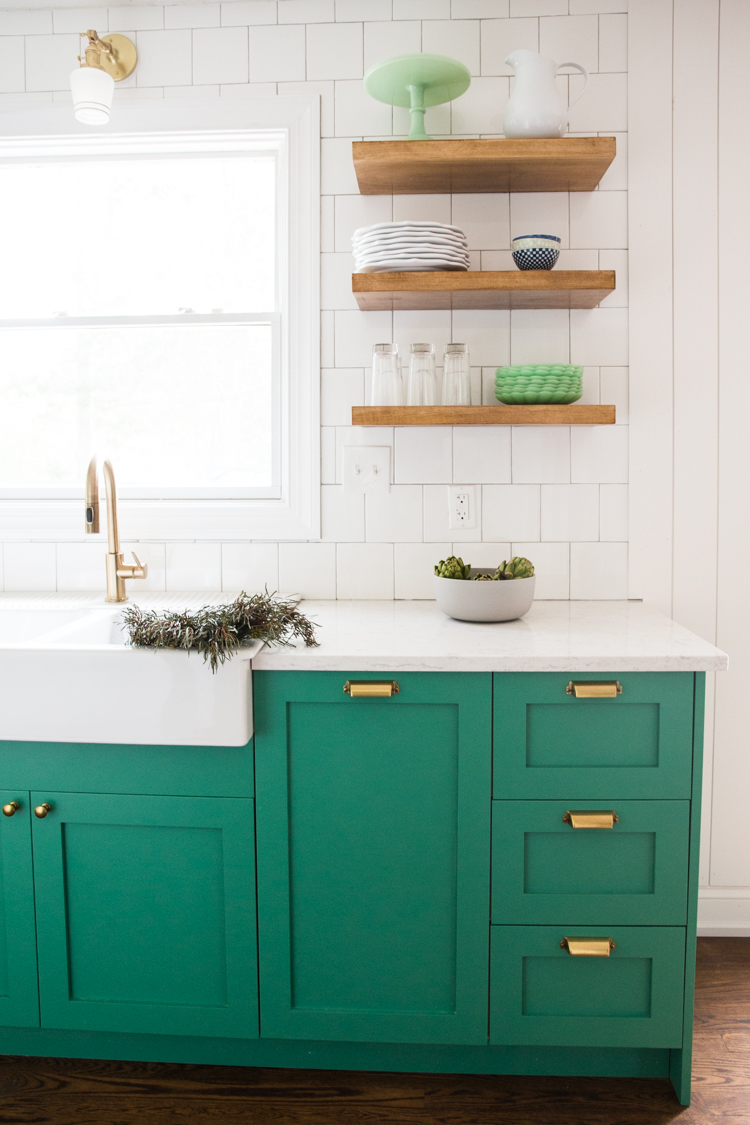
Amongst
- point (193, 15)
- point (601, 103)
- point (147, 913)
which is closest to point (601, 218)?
point (601, 103)

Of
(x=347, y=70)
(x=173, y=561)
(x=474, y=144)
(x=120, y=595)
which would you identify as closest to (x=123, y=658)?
(x=120, y=595)

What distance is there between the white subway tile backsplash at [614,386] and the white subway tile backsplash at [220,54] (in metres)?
1.30

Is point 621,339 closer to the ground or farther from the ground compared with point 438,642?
farther from the ground

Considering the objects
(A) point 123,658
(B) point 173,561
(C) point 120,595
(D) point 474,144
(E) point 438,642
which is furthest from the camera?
(B) point 173,561

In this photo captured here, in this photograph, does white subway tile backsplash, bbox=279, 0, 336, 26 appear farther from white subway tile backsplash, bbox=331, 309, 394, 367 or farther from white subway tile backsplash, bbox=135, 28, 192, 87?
white subway tile backsplash, bbox=331, 309, 394, 367

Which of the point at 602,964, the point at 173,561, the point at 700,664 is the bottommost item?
the point at 602,964

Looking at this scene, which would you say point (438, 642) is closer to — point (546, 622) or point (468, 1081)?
point (546, 622)

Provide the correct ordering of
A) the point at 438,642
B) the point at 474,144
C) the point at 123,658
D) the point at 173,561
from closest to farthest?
the point at 123,658 < the point at 438,642 < the point at 474,144 < the point at 173,561

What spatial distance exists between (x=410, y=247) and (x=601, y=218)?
1.98 ft

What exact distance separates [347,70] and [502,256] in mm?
668

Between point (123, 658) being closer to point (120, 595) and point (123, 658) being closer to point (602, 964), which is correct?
point (120, 595)

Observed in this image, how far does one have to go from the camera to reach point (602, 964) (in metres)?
1.59

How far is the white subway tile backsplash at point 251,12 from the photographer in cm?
208

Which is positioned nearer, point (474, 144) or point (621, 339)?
point (474, 144)
